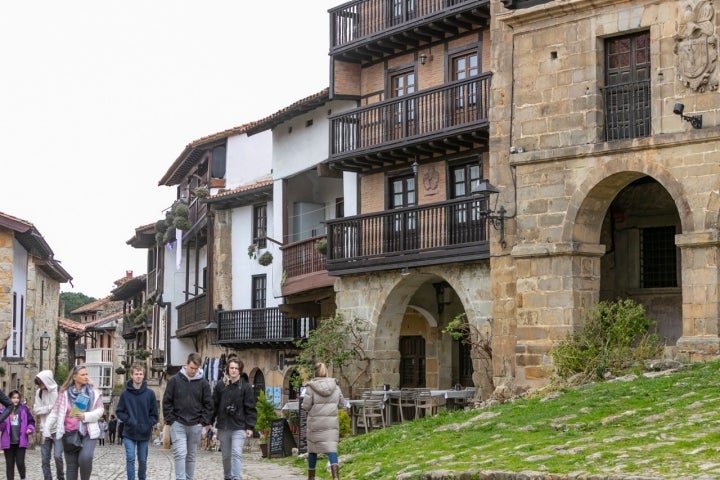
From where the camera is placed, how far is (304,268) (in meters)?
33.7

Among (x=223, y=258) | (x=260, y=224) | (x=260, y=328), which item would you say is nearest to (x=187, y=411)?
(x=260, y=328)

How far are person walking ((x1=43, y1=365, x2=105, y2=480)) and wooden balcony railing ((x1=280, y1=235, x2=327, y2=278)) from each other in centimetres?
1533

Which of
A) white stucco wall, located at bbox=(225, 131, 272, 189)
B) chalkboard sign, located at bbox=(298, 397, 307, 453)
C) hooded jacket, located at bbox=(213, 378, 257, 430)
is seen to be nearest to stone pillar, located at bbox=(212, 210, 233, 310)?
white stucco wall, located at bbox=(225, 131, 272, 189)

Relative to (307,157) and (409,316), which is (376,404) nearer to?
(409,316)

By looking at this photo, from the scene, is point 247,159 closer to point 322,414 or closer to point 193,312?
point 193,312

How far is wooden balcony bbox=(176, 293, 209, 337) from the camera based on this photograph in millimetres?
45250

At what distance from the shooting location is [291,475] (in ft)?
68.9

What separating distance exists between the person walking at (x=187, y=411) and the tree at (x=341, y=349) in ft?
Result: 40.7

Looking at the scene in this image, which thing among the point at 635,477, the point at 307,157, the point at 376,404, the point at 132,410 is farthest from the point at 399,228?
the point at 635,477

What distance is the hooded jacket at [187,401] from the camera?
16.5m

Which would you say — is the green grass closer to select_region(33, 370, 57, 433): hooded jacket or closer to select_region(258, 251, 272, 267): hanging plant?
select_region(33, 370, 57, 433): hooded jacket

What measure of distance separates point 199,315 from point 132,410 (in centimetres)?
2940

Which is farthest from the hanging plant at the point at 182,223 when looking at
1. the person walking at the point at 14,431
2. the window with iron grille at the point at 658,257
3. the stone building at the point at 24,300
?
the person walking at the point at 14,431

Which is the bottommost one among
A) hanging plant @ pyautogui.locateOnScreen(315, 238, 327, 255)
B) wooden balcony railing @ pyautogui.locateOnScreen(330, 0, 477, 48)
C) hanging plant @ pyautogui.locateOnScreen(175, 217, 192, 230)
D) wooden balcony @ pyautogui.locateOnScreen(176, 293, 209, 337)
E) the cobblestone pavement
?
the cobblestone pavement
